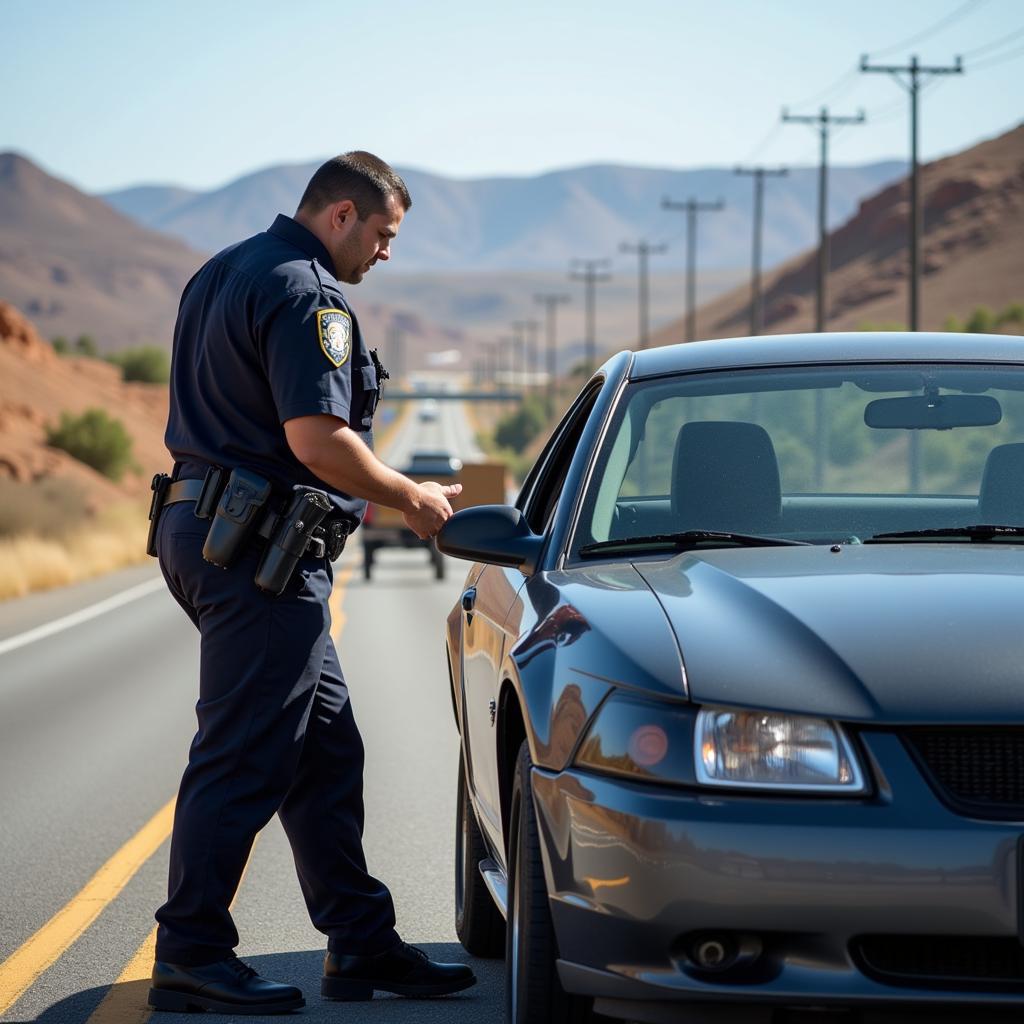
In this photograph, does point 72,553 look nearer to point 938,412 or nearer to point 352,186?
point 352,186

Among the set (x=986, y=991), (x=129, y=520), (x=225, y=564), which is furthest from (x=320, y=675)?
(x=129, y=520)

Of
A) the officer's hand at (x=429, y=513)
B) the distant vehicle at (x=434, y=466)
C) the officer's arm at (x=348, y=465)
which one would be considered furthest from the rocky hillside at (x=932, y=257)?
the officer's arm at (x=348, y=465)

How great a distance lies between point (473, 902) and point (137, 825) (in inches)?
114

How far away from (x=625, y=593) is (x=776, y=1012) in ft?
3.39

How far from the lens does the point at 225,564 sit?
5152mm

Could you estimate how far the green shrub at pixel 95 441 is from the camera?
58375 mm

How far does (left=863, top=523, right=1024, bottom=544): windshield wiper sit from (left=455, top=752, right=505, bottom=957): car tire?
5.35 feet

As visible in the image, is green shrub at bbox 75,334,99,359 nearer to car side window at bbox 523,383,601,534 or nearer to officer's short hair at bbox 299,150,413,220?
car side window at bbox 523,383,601,534

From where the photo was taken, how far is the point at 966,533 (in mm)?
4742

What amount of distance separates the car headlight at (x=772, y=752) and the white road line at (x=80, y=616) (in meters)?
14.4

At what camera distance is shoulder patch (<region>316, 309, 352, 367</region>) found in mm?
5094

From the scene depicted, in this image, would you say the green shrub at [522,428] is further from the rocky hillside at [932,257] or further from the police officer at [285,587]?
the police officer at [285,587]

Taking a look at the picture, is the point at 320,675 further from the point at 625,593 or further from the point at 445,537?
the point at 625,593

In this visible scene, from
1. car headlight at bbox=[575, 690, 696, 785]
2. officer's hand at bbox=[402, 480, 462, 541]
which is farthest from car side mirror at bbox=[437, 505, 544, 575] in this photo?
car headlight at bbox=[575, 690, 696, 785]
